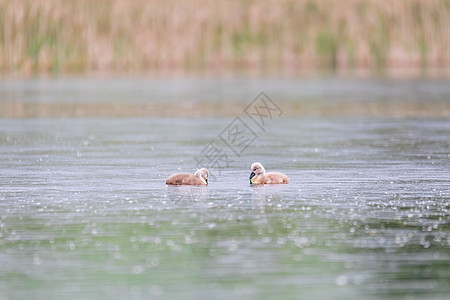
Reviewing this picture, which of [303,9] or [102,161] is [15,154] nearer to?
[102,161]

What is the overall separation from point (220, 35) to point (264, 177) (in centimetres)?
5749

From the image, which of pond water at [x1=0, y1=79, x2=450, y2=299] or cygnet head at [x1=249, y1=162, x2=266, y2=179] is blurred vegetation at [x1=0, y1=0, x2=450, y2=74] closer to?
pond water at [x1=0, y1=79, x2=450, y2=299]

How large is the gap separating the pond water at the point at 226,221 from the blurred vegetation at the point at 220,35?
43.8 metres

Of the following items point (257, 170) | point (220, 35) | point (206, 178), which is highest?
point (220, 35)

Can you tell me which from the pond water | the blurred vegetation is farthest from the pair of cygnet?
the blurred vegetation

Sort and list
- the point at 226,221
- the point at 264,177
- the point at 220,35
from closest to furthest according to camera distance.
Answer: the point at 226,221, the point at 264,177, the point at 220,35

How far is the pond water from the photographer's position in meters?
10.4

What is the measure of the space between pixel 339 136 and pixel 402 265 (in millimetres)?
15185

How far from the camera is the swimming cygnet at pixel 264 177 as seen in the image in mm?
16734

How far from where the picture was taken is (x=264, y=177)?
16719 millimetres

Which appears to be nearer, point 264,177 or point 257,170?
point 264,177

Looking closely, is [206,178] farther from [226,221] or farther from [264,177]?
[226,221]

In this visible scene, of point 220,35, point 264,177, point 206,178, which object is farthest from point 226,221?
point 220,35

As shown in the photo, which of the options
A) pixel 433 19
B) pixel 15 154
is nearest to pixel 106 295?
pixel 15 154
